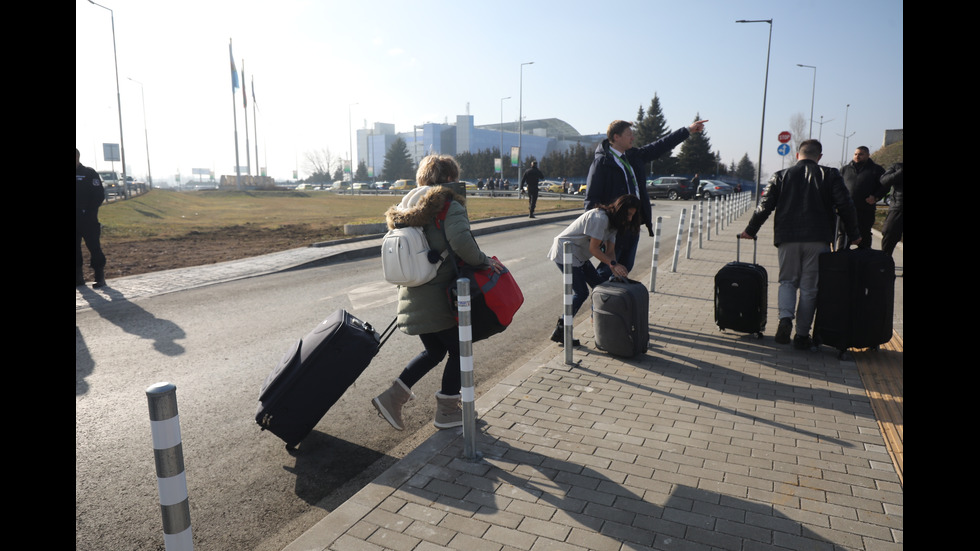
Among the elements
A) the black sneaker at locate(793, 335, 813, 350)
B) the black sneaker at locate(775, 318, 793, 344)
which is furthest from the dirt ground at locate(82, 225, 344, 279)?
the black sneaker at locate(793, 335, 813, 350)

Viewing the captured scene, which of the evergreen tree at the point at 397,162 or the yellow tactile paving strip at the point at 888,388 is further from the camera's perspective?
the evergreen tree at the point at 397,162

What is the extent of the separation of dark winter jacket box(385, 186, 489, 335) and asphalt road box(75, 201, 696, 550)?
834 mm

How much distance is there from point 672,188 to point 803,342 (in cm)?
4090

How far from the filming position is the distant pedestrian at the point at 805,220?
221 inches

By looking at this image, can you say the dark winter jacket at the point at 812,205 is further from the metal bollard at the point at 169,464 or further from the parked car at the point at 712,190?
the parked car at the point at 712,190

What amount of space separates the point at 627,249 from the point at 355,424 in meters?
3.29

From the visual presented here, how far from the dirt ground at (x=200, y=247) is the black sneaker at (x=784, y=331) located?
10.5 metres

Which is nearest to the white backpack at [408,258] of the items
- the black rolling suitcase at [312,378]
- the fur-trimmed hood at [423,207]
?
the fur-trimmed hood at [423,207]

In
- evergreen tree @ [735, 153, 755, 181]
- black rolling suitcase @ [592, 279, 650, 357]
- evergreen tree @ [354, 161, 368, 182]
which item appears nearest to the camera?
black rolling suitcase @ [592, 279, 650, 357]

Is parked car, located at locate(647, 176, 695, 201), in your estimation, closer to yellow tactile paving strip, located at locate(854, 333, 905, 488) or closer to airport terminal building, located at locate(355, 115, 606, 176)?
yellow tactile paving strip, located at locate(854, 333, 905, 488)

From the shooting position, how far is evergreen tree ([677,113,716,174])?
7831cm

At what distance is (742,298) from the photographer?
20.3 feet
